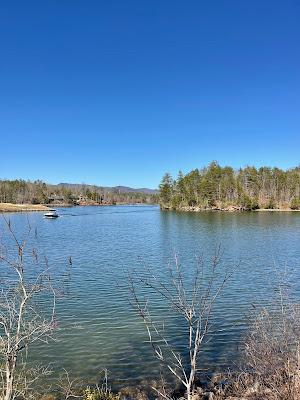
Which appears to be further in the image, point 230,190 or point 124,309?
point 230,190

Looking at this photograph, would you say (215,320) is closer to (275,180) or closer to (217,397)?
(217,397)

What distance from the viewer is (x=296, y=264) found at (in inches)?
1336

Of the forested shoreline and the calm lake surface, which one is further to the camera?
the forested shoreline

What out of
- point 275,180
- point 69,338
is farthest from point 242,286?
point 275,180

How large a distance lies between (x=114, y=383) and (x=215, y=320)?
795 cm

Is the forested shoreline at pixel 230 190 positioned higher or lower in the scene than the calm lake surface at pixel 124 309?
higher

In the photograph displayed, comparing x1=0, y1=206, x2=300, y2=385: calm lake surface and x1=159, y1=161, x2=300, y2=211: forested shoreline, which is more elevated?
x1=159, y1=161, x2=300, y2=211: forested shoreline

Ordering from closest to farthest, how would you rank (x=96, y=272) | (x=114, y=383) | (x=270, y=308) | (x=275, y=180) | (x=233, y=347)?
(x=114, y=383) → (x=233, y=347) → (x=270, y=308) → (x=96, y=272) → (x=275, y=180)

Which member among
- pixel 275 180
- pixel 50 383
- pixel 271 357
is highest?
pixel 275 180

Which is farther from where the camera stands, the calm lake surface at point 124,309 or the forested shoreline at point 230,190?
the forested shoreline at point 230,190

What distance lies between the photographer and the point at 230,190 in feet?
485

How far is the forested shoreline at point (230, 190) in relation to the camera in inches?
5719

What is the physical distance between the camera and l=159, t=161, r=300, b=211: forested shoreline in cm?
14525

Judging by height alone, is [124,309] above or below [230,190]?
below
